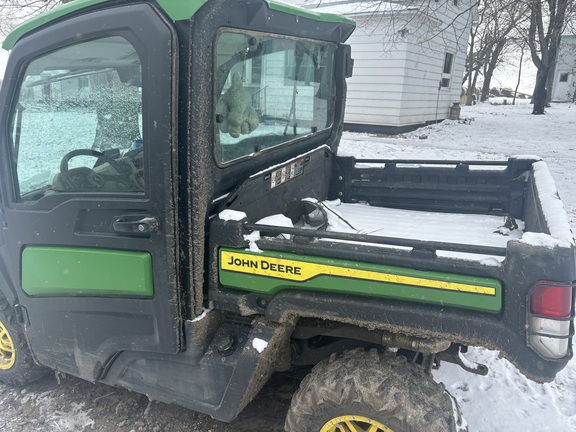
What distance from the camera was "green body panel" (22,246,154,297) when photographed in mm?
2254

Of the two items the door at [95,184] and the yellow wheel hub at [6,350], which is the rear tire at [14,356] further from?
the door at [95,184]

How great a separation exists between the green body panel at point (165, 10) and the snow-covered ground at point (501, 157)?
1697 millimetres

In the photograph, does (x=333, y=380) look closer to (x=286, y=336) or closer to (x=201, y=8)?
(x=286, y=336)

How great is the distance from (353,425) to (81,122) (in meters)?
1.95

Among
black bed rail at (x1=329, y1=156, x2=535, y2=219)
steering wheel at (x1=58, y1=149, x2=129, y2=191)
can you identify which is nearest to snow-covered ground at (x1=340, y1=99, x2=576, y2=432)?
black bed rail at (x1=329, y1=156, x2=535, y2=219)

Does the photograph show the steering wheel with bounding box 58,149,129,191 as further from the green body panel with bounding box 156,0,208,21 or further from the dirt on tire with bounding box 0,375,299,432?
the dirt on tire with bounding box 0,375,299,432

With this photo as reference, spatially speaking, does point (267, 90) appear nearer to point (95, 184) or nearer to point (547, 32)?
point (95, 184)

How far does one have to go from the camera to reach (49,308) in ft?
8.46

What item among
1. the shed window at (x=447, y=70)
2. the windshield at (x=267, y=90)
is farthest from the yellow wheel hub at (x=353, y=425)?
the shed window at (x=447, y=70)

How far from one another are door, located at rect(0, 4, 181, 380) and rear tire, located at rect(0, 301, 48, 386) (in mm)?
515

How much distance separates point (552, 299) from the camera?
5.75ft

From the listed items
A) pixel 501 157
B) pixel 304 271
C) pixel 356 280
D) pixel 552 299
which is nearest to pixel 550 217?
pixel 552 299

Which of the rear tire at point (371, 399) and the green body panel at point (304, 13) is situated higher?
the green body panel at point (304, 13)

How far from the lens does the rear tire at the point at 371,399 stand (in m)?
2.02
